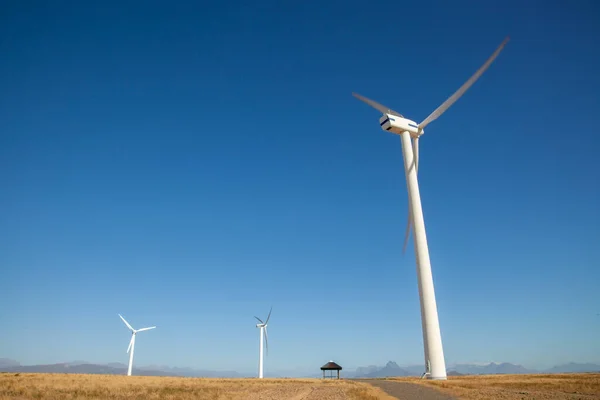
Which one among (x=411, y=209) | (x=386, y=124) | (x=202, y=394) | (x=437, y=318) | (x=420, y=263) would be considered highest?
(x=386, y=124)

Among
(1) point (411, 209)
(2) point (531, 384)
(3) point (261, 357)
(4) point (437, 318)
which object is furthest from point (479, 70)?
(3) point (261, 357)

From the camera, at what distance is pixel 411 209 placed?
66.4 m

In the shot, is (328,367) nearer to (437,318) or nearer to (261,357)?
(437,318)

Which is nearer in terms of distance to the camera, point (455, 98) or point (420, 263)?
point (420, 263)

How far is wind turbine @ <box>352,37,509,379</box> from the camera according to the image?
2307 inches

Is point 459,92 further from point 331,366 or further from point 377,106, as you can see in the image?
point 331,366

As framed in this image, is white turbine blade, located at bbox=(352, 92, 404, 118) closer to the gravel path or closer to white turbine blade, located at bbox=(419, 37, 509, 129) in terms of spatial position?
white turbine blade, located at bbox=(419, 37, 509, 129)

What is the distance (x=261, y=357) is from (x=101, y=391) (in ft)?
257

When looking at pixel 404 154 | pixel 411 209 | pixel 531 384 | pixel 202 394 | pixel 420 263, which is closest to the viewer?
pixel 202 394

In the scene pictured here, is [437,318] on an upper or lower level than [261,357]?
upper

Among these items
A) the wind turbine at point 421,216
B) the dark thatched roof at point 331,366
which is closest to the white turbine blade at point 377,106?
the wind turbine at point 421,216

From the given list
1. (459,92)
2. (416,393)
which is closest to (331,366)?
(416,393)

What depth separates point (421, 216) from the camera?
65625mm

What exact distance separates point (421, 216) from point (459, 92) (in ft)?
71.3
